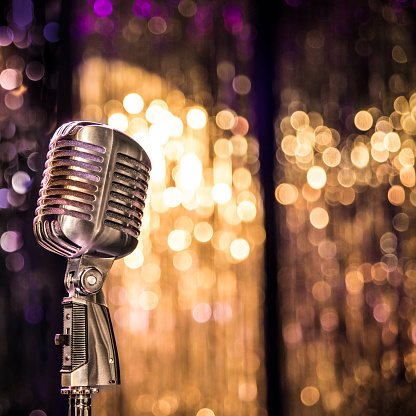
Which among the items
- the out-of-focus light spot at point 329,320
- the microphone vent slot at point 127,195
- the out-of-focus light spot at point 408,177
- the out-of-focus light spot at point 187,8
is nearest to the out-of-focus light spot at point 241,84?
the out-of-focus light spot at point 187,8

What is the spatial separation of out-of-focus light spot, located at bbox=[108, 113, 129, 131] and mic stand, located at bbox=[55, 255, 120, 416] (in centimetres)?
104

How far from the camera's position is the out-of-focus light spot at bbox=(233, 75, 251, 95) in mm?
2225

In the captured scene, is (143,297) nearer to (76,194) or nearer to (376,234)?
(376,234)

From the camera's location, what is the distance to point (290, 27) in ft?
7.77

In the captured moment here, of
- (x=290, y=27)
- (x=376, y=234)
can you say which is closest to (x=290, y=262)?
(x=376, y=234)

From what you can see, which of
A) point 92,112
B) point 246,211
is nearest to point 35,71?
point 92,112

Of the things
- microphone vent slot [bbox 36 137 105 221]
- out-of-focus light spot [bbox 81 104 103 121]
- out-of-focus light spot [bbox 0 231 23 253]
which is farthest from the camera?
out-of-focus light spot [bbox 81 104 103 121]

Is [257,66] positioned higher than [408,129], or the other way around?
[257,66]

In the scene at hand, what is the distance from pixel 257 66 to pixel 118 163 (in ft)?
5.22

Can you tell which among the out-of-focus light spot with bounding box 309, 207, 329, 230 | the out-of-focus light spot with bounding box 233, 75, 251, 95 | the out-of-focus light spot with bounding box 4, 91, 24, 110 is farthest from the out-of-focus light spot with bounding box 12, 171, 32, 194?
the out-of-focus light spot with bounding box 309, 207, 329, 230

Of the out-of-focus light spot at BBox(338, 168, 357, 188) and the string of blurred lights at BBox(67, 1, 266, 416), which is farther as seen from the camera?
the out-of-focus light spot at BBox(338, 168, 357, 188)

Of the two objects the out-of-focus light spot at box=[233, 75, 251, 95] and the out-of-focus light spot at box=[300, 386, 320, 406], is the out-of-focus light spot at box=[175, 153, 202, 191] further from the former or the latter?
the out-of-focus light spot at box=[300, 386, 320, 406]

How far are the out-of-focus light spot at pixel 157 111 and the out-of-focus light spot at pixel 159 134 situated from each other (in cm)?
2

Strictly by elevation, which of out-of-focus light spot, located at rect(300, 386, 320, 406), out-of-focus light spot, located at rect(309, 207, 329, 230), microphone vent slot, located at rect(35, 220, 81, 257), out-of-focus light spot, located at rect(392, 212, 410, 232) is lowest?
out-of-focus light spot, located at rect(300, 386, 320, 406)
